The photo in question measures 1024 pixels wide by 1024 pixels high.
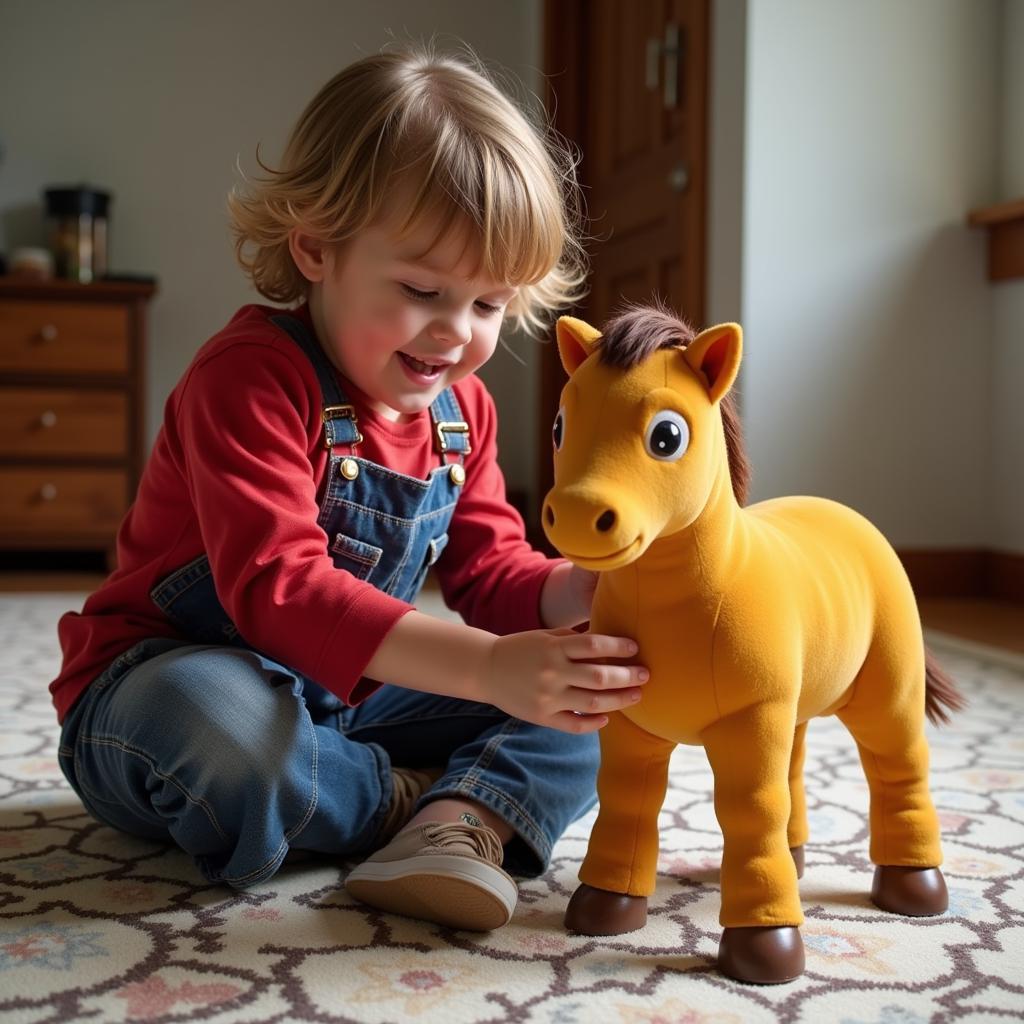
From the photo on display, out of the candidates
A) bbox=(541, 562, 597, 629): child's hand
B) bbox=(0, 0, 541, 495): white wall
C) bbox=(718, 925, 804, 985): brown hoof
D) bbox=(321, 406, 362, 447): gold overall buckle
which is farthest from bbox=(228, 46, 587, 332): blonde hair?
bbox=(0, 0, 541, 495): white wall

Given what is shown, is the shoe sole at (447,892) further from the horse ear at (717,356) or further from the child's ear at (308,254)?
the child's ear at (308,254)

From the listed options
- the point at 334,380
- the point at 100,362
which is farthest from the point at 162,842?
the point at 100,362

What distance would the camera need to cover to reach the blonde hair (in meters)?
0.82

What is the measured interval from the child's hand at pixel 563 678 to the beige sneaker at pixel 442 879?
11 centimetres

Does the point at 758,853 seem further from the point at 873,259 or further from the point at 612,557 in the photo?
the point at 873,259

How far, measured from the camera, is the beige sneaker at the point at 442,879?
2.33ft

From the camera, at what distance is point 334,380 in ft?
2.91

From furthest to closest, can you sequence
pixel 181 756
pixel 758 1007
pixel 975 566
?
1. pixel 975 566
2. pixel 181 756
3. pixel 758 1007

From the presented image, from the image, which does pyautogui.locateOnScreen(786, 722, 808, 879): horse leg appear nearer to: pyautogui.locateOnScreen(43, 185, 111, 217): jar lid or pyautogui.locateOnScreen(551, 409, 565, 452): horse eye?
pyautogui.locateOnScreen(551, 409, 565, 452): horse eye

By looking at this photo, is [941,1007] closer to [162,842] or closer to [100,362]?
[162,842]

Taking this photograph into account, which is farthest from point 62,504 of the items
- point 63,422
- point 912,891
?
point 912,891

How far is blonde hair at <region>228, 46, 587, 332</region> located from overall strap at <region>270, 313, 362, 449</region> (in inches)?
2.8

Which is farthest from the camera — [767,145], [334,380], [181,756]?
[767,145]

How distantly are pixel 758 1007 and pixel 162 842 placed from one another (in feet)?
1.57
